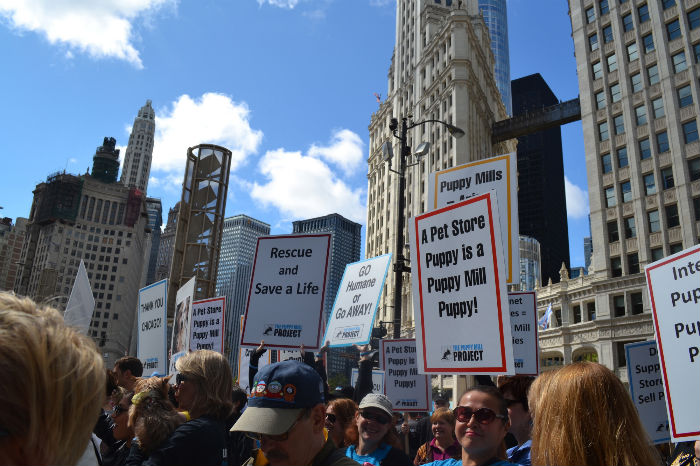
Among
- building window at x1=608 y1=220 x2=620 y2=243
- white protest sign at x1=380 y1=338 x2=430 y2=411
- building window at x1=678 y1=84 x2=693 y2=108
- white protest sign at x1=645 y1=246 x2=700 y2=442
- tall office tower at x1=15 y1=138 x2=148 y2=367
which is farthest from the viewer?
tall office tower at x1=15 y1=138 x2=148 y2=367

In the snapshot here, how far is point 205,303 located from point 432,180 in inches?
174

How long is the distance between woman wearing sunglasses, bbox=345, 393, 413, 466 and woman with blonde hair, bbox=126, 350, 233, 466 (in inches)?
55.0

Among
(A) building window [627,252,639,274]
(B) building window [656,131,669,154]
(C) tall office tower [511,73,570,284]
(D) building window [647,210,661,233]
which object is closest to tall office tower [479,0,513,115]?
(C) tall office tower [511,73,570,284]

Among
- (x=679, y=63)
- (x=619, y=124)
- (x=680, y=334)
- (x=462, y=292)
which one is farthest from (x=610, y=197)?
(x=680, y=334)

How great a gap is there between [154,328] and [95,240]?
145 meters

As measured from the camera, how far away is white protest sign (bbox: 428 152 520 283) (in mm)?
6496

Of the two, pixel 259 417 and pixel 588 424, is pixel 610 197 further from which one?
pixel 259 417

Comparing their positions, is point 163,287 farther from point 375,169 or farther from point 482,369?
point 375,169

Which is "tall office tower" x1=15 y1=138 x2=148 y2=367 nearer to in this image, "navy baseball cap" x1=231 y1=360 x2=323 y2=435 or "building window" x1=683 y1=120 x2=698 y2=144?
"building window" x1=683 y1=120 x2=698 y2=144

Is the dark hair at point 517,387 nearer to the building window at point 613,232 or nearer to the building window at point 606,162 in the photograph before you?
the building window at point 613,232

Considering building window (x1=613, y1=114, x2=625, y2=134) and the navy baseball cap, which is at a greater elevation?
building window (x1=613, y1=114, x2=625, y2=134)

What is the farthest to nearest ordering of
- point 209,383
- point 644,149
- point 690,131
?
point 644,149 → point 690,131 → point 209,383

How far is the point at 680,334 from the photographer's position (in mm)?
4172

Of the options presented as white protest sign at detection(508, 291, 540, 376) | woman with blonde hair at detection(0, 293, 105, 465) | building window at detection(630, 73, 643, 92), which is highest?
building window at detection(630, 73, 643, 92)
